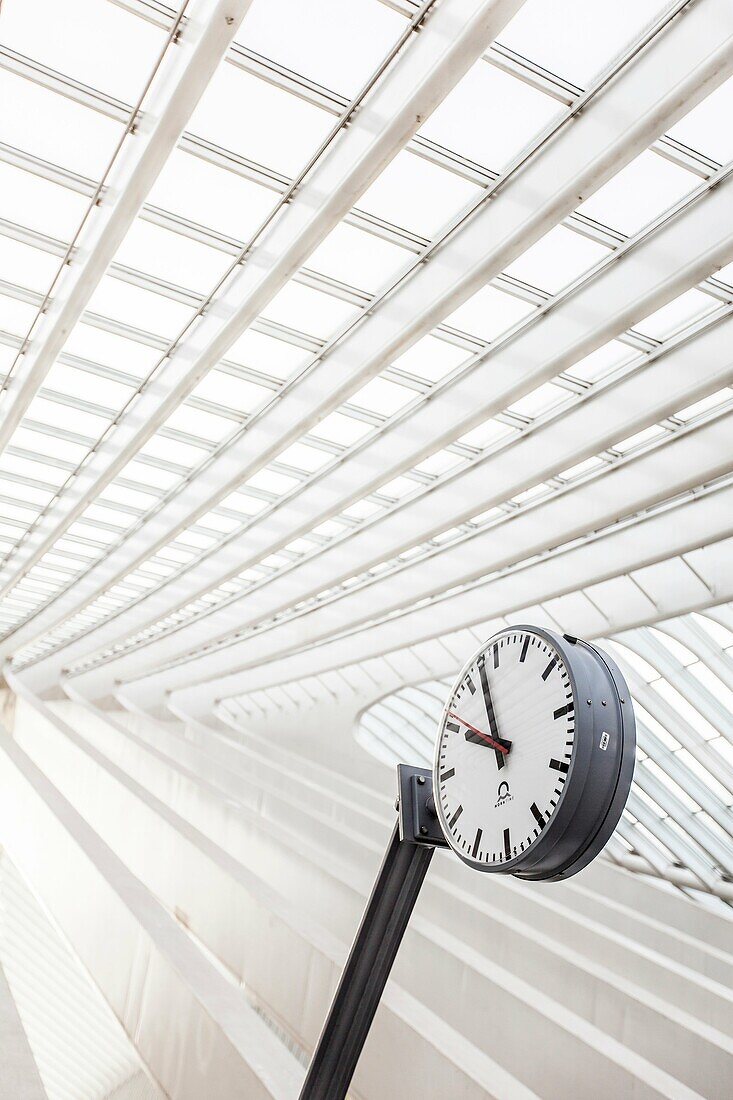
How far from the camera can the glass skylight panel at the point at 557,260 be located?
8.41m

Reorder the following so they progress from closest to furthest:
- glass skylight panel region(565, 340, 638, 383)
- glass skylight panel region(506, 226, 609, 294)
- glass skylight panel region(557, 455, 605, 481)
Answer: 1. glass skylight panel region(506, 226, 609, 294)
2. glass skylight panel region(565, 340, 638, 383)
3. glass skylight panel region(557, 455, 605, 481)

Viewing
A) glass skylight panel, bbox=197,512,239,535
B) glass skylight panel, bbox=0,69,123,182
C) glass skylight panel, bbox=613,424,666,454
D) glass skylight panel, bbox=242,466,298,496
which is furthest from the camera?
glass skylight panel, bbox=197,512,239,535

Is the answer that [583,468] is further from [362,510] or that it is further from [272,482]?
[272,482]

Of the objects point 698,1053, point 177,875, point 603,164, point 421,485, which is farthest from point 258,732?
point 603,164

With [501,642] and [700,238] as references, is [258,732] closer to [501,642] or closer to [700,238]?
[700,238]

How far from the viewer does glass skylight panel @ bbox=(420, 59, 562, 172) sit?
22.7 ft

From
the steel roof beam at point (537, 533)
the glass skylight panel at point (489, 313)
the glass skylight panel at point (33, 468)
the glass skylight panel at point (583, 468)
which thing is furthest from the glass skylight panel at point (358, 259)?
the glass skylight panel at point (33, 468)

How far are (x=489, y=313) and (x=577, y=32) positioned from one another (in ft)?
11.2

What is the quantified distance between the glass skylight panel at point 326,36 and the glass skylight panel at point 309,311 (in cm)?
279

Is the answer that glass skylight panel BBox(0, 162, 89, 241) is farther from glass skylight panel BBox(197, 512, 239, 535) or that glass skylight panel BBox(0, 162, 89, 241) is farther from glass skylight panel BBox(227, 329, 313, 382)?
glass skylight panel BBox(197, 512, 239, 535)

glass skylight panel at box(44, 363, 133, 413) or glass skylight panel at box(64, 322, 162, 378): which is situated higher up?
glass skylight panel at box(64, 322, 162, 378)

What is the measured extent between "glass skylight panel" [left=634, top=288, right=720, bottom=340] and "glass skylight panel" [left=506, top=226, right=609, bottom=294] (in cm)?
79

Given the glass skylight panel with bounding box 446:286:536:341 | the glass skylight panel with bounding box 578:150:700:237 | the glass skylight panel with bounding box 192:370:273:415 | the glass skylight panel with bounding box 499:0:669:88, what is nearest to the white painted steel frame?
the glass skylight panel with bounding box 499:0:669:88

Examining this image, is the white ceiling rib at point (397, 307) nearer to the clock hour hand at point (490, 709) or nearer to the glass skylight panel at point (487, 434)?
the glass skylight panel at point (487, 434)
